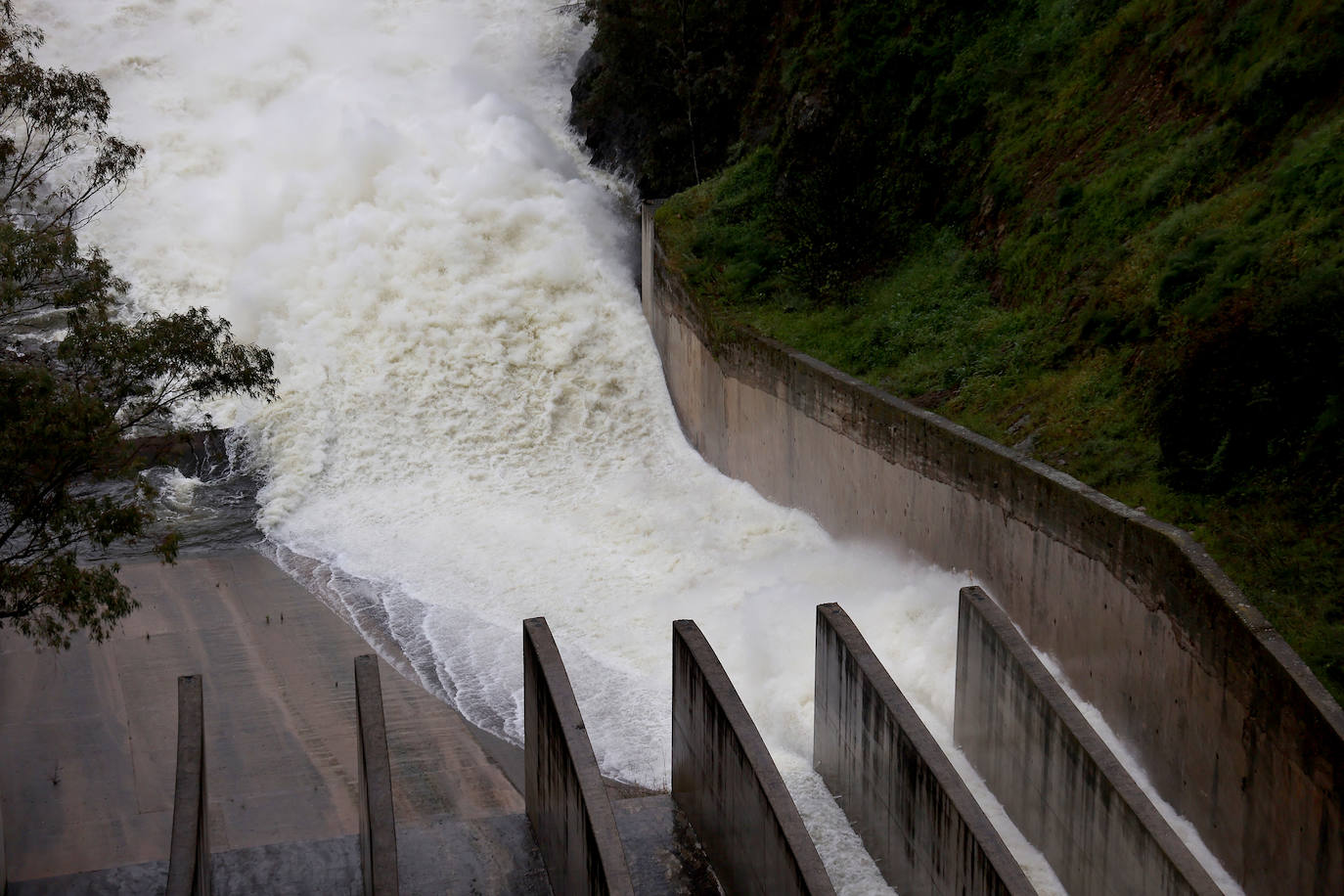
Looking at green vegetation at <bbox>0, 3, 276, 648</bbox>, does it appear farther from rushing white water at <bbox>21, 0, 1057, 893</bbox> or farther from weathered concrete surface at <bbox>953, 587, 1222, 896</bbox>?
weathered concrete surface at <bbox>953, 587, 1222, 896</bbox>

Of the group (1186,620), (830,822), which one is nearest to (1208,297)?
(1186,620)

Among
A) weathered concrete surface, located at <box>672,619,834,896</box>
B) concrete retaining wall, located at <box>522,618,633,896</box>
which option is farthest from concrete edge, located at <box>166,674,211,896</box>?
weathered concrete surface, located at <box>672,619,834,896</box>

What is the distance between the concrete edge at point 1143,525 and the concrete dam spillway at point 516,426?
0.30 feet

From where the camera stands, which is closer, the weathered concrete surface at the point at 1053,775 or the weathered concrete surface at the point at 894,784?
the weathered concrete surface at the point at 1053,775

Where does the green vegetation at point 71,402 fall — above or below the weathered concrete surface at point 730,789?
above

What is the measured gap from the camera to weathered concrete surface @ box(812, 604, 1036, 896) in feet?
29.2

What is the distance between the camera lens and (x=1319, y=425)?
10219 millimetres

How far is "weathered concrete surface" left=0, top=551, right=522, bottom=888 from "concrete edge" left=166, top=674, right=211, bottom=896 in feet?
5.83

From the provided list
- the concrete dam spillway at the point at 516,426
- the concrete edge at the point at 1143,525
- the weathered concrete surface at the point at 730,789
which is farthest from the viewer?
the concrete dam spillway at the point at 516,426

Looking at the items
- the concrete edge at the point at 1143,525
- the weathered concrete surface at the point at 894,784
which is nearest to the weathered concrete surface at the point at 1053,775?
the weathered concrete surface at the point at 894,784

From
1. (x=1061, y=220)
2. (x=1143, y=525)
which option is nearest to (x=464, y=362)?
(x=1061, y=220)

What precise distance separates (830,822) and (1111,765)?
296 cm

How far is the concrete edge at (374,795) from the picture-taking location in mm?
8942

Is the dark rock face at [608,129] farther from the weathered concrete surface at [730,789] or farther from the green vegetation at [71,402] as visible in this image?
the weathered concrete surface at [730,789]
